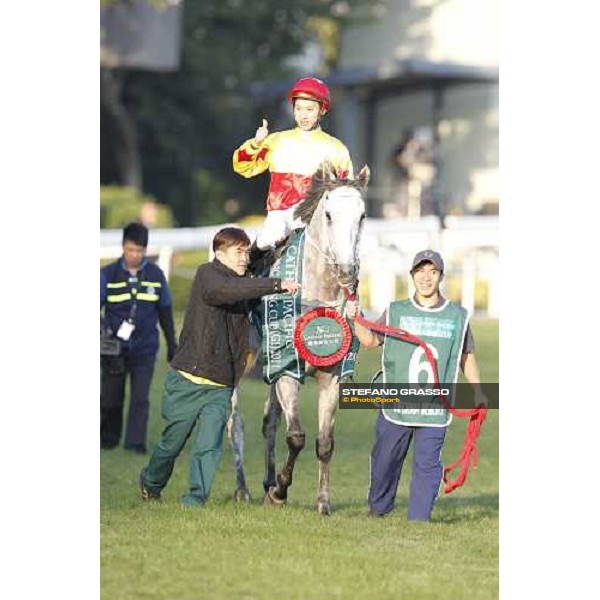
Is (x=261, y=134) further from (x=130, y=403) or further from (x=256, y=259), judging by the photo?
(x=130, y=403)

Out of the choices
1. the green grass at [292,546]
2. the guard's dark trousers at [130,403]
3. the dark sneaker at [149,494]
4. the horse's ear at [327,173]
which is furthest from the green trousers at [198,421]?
the guard's dark trousers at [130,403]

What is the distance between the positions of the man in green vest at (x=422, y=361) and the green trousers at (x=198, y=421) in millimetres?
787

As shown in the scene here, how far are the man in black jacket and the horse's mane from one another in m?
0.34

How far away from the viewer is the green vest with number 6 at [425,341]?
26.2ft

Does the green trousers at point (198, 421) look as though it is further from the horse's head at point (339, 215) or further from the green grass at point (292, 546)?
the horse's head at point (339, 215)

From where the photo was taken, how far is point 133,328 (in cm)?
1087

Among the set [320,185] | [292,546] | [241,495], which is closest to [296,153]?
[320,185]

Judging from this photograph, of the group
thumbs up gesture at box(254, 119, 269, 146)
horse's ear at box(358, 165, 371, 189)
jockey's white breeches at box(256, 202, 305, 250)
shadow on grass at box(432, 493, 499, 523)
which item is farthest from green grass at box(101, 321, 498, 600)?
thumbs up gesture at box(254, 119, 269, 146)

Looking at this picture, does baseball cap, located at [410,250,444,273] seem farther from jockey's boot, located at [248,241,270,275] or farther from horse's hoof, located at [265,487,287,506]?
horse's hoof, located at [265,487,287,506]
